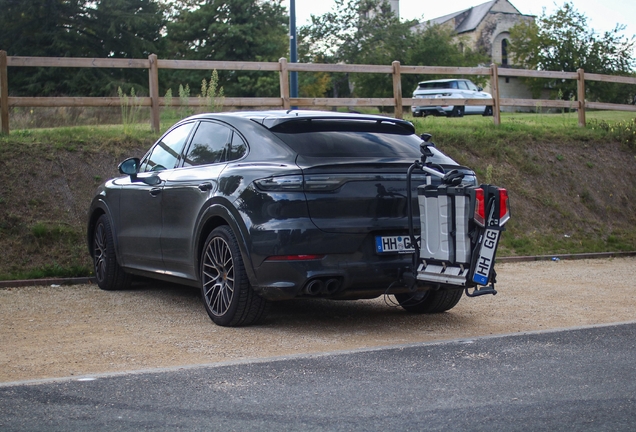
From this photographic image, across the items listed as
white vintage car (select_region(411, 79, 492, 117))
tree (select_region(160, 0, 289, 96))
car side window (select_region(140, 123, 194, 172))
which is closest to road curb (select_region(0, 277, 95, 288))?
car side window (select_region(140, 123, 194, 172))

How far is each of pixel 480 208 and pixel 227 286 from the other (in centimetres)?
205

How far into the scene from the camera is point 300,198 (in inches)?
243

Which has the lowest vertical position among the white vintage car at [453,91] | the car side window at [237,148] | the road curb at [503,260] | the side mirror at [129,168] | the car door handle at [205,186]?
the road curb at [503,260]

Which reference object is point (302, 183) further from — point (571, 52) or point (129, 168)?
point (571, 52)

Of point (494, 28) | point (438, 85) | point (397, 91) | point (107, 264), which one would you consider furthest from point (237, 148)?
point (494, 28)

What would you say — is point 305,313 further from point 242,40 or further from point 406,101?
point 242,40

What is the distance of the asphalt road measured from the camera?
399 cm

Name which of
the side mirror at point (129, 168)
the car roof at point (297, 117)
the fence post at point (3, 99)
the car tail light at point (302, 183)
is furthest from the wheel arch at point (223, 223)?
the fence post at point (3, 99)

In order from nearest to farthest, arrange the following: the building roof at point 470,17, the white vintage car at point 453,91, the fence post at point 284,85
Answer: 1. the fence post at point 284,85
2. the white vintage car at point 453,91
3. the building roof at point 470,17

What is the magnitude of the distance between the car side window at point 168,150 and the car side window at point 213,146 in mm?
241

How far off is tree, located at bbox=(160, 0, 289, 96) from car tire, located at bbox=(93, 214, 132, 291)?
123 feet

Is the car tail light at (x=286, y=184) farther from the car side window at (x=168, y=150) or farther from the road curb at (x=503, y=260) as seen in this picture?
the road curb at (x=503, y=260)

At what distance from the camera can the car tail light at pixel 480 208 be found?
5.84 m

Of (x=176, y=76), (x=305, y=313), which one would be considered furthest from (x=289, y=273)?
(x=176, y=76)
